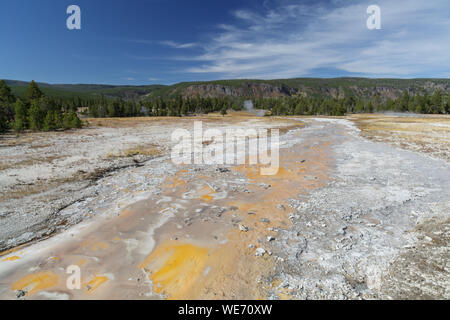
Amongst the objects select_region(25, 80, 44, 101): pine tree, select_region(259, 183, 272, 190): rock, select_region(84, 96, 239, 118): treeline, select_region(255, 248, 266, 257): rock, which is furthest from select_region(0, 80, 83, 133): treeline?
select_region(84, 96, 239, 118): treeline

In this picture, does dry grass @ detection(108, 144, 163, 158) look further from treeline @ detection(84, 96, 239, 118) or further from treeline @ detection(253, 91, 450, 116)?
treeline @ detection(253, 91, 450, 116)

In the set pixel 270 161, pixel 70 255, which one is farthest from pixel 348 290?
pixel 270 161

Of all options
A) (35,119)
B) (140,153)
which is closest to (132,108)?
(35,119)

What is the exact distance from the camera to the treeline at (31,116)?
34625 millimetres

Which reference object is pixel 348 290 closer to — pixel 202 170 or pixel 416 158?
pixel 202 170

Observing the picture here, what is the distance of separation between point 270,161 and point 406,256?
1184cm

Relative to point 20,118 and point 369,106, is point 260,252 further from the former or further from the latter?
point 369,106

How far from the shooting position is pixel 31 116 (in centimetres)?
3581

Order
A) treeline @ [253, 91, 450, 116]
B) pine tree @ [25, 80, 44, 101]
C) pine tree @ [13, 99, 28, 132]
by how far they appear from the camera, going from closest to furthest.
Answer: pine tree @ [13, 99, 28, 132] → pine tree @ [25, 80, 44, 101] → treeline @ [253, 91, 450, 116]

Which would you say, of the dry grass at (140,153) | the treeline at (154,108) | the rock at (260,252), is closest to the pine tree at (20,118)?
the dry grass at (140,153)

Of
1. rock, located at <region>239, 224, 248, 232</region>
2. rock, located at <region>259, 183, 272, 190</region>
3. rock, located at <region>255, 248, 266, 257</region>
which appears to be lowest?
rock, located at <region>255, 248, 266, 257</region>

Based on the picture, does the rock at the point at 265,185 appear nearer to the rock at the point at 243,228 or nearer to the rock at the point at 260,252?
the rock at the point at 243,228

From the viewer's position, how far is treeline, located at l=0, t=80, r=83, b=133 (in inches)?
1363
